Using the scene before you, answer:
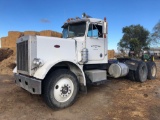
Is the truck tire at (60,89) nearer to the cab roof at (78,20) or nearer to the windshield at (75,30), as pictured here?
the windshield at (75,30)

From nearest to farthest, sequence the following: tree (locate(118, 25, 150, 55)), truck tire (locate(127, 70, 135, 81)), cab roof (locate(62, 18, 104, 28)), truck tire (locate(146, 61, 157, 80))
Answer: cab roof (locate(62, 18, 104, 28)), truck tire (locate(127, 70, 135, 81)), truck tire (locate(146, 61, 157, 80)), tree (locate(118, 25, 150, 55))

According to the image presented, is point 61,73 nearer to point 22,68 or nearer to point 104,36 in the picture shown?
point 22,68

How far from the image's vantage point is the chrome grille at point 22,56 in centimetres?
529

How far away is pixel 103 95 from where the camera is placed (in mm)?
6719

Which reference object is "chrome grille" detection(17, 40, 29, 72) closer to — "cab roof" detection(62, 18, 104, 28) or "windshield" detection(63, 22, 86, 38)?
"windshield" detection(63, 22, 86, 38)

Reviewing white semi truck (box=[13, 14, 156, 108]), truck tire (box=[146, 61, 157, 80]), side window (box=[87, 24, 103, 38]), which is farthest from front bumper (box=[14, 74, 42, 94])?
truck tire (box=[146, 61, 157, 80])

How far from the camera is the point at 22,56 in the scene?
5.54 meters

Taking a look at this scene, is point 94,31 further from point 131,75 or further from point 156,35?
point 156,35

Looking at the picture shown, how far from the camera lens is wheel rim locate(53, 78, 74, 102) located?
506cm

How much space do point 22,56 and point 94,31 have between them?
2642mm

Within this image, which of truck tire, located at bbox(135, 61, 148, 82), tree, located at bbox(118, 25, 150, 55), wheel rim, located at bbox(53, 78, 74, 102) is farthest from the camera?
tree, located at bbox(118, 25, 150, 55)

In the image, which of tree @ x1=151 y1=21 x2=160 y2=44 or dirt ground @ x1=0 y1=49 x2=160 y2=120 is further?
tree @ x1=151 y1=21 x2=160 y2=44

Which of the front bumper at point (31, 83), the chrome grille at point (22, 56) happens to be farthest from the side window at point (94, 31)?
the front bumper at point (31, 83)

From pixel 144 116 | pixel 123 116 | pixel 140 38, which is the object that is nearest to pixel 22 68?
pixel 123 116
